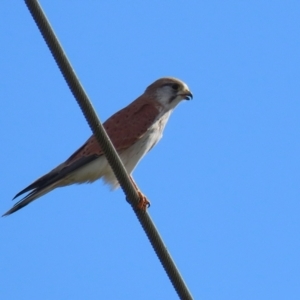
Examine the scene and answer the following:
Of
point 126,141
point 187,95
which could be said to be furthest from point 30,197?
point 187,95

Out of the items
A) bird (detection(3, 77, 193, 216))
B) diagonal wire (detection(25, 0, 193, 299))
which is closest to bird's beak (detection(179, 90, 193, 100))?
bird (detection(3, 77, 193, 216))

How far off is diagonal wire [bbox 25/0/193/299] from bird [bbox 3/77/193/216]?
6.14ft

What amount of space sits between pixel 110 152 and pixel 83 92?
0.43 metres

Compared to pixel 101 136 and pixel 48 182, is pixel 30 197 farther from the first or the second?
pixel 101 136

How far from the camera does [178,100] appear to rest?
25.1 feet

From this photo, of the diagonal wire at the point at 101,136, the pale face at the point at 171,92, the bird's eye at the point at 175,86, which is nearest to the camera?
the diagonal wire at the point at 101,136

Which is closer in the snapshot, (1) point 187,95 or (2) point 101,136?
(2) point 101,136

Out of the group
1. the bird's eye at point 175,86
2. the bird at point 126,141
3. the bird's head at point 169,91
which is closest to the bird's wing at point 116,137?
the bird at point 126,141

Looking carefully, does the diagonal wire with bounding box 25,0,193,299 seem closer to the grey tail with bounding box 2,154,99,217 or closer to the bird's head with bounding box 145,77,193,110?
the grey tail with bounding box 2,154,99,217

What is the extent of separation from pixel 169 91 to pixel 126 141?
103cm

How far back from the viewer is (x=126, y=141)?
6.95 m

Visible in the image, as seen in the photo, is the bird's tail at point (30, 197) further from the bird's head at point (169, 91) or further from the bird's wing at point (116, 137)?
the bird's head at point (169, 91)

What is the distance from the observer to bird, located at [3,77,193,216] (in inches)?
249

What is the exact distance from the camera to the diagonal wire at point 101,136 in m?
3.42
